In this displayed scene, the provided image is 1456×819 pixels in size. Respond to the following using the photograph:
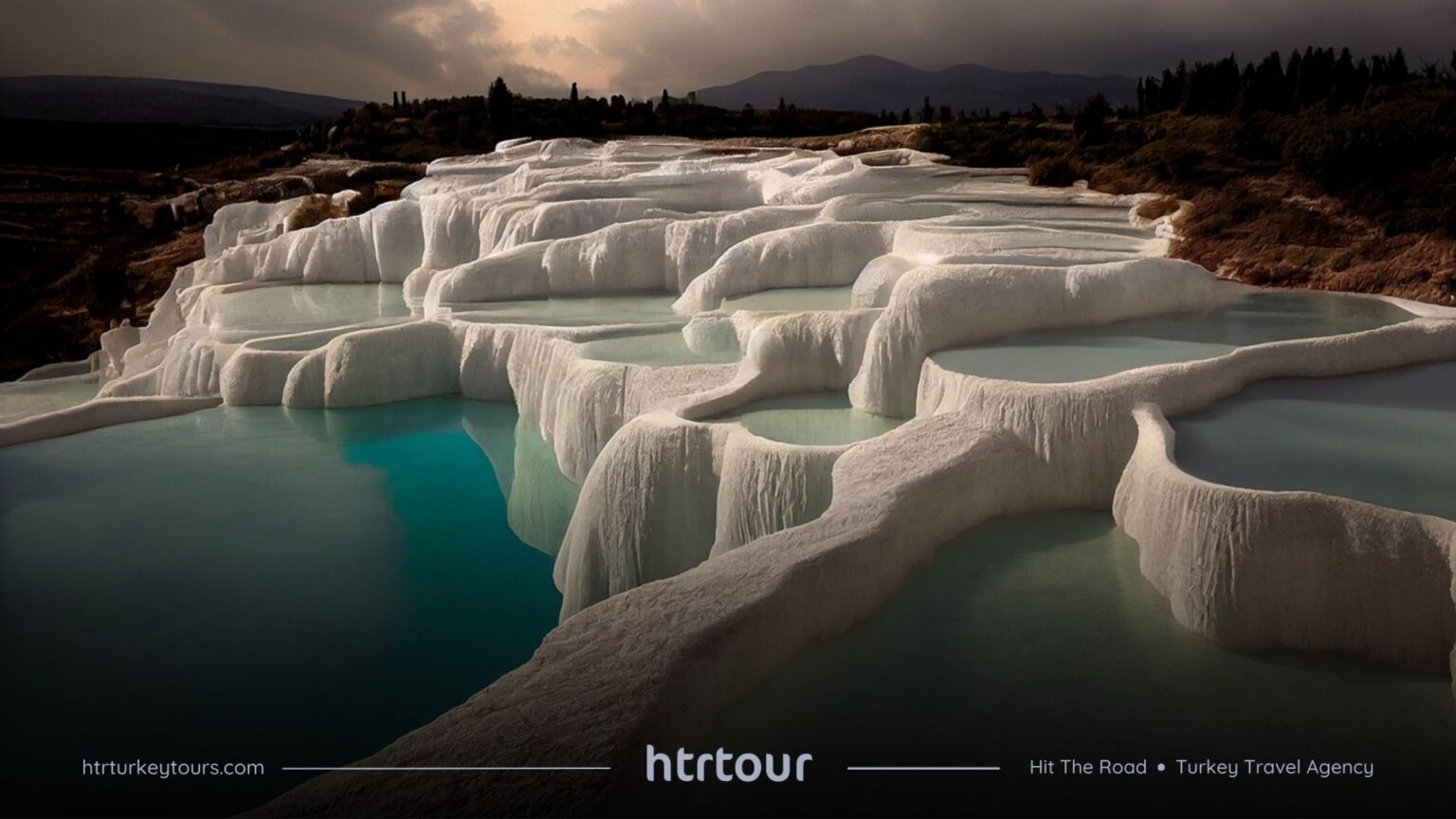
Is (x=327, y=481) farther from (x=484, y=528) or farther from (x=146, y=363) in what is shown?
(x=146, y=363)

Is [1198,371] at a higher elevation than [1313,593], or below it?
higher

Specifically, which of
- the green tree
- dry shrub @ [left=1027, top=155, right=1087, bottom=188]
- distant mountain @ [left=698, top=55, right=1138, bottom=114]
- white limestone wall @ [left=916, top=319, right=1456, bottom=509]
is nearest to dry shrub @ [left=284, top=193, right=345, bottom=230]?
the green tree

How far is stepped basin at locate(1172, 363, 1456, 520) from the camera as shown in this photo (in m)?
4.64

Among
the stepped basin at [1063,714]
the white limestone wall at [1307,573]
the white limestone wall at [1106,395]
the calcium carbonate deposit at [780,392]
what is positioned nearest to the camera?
the stepped basin at [1063,714]

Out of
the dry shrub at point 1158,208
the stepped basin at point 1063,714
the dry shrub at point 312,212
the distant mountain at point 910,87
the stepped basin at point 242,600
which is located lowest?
the stepped basin at point 242,600

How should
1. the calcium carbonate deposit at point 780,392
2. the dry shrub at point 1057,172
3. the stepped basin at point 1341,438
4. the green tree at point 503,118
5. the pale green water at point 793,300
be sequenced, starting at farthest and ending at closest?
the green tree at point 503,118, the dry shrub at point 1057,172, the pale green water at point 793,300, the stepped basin at point 1341,438, the calcium carbonate deposit at point 780,392

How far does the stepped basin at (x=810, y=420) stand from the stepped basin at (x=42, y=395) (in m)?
7.14

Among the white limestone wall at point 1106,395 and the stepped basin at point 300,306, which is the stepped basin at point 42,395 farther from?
the white limestone wall at point 1106,395

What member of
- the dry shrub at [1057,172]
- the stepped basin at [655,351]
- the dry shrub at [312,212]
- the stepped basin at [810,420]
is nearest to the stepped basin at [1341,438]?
the stepped basin at [810,420]

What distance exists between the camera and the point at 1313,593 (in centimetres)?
427

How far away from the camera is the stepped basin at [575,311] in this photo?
34.8 ft

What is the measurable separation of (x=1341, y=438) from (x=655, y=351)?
16.6 feet

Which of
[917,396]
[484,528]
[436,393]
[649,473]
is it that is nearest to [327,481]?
[484,528]

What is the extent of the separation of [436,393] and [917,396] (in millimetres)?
5998
